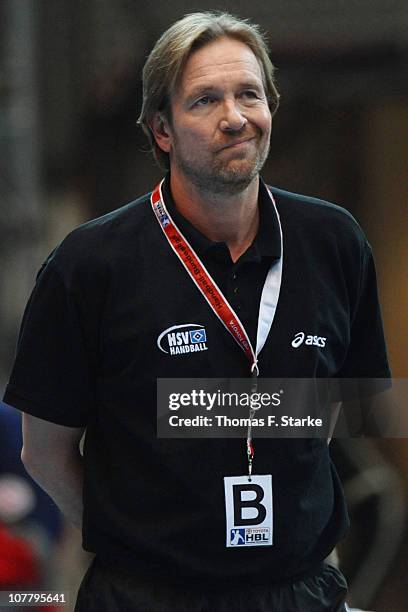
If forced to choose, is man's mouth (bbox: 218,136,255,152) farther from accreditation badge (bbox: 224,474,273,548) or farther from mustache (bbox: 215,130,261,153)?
accreditation badge (bbox: 224,474,273,548)

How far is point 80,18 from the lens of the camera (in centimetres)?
365

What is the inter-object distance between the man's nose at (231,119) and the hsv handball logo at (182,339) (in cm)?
41

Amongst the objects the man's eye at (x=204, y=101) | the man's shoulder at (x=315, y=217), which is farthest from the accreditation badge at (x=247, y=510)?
the man's eye at (x=204, y=101)

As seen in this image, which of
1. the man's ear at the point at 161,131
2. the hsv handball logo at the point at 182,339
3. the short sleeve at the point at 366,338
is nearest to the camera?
the hsv handball logo at the point at 182,339

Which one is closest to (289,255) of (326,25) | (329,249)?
(329,249)

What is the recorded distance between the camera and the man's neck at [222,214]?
236 centimetres

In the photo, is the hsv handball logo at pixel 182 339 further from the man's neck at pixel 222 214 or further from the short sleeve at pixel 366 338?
the short sleeve at pixel 366 338

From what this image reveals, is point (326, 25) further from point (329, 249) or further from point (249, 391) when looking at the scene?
point (249, 391)

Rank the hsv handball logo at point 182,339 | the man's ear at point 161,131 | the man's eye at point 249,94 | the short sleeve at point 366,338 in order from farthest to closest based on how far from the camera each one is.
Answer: the short sleeve at point 366,338, the man's ear at point 161,131, the man's eye at point 249,94, the hsv handball logo at point 182,339

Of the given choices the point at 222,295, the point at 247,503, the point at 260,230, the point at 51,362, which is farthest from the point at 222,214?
the point at 247,503

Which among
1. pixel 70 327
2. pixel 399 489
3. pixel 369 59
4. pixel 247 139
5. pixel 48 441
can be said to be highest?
pixel 369 59

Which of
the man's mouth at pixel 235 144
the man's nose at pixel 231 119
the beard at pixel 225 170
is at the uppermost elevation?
the man's nose at pixel 231 119

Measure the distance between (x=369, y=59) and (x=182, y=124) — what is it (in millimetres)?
1574

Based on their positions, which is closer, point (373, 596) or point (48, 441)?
point (48, 441)
